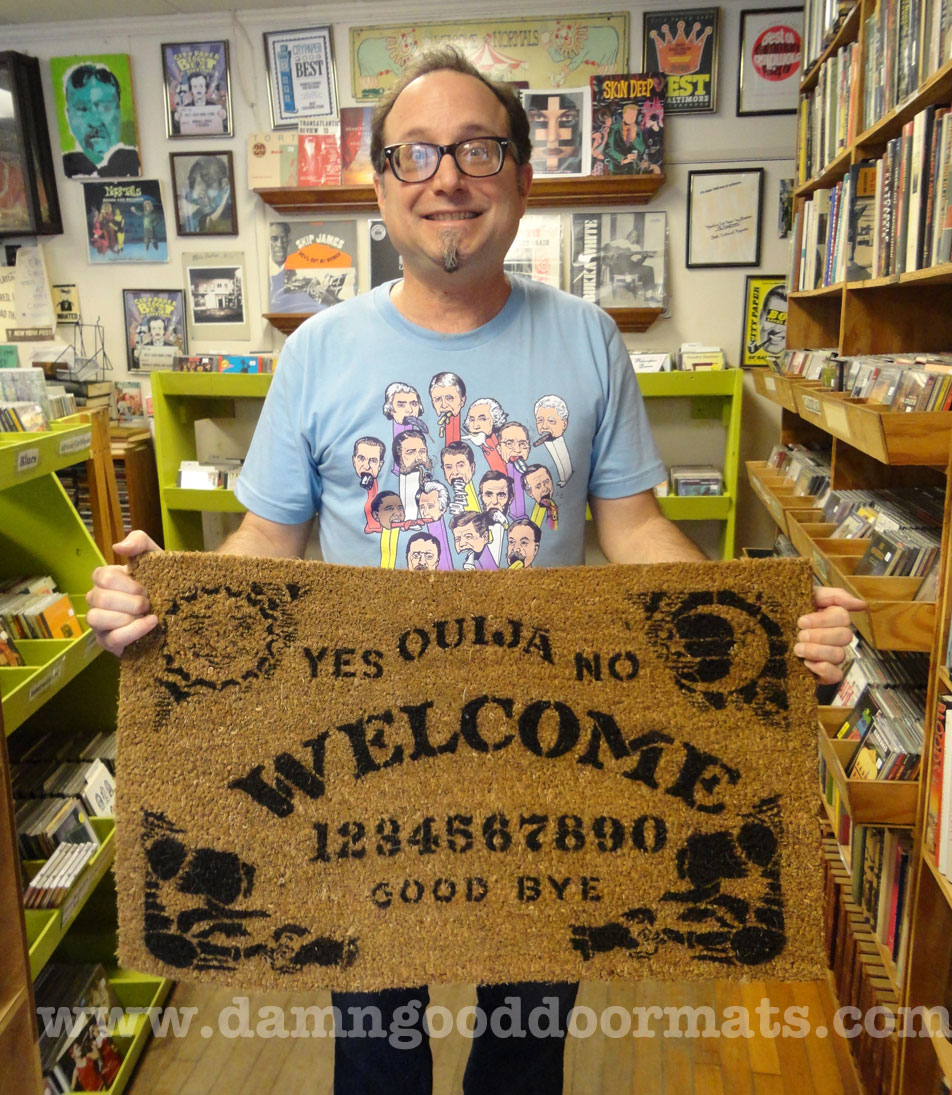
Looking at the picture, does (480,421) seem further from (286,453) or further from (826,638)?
(826,638)

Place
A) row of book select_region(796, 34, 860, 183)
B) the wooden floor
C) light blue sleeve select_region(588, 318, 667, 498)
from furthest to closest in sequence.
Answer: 1. row of book select_region(796, 34, 860, 183)
2. the wooden floor
3. light blue sleeve select_region(588, 318, 667, 498)

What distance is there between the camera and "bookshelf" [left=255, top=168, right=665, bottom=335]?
3168 millimetres

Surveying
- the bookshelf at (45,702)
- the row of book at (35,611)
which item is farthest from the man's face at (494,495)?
the row of book at (35,611)

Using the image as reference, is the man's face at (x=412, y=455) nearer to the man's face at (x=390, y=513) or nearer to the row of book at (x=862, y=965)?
the man's face at (x=390, y=513)

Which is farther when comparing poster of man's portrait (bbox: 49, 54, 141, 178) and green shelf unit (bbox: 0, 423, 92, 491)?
poster of man's portrait (bbox: 49, 54, 141, 178)

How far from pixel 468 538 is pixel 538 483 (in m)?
0.13

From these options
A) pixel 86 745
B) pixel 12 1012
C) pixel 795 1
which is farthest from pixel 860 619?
pixel 795 1

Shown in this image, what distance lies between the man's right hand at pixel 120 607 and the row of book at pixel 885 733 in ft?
3.97

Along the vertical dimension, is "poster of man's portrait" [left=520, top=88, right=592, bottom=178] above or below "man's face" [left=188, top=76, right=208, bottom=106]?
below

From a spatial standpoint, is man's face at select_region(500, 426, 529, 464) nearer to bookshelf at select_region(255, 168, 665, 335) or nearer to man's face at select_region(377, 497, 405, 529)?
man's face at select_region(377, 497, 405, 529)

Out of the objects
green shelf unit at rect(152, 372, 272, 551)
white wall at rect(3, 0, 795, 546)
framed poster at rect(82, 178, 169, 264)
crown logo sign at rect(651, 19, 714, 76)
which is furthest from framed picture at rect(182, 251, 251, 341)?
crown logo sign at rect(651, 19, 714, 76)

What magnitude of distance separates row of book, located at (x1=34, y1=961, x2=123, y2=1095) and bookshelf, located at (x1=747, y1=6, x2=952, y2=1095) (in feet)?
4.96

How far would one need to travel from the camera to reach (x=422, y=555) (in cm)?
117

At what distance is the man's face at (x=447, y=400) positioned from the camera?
117cm
